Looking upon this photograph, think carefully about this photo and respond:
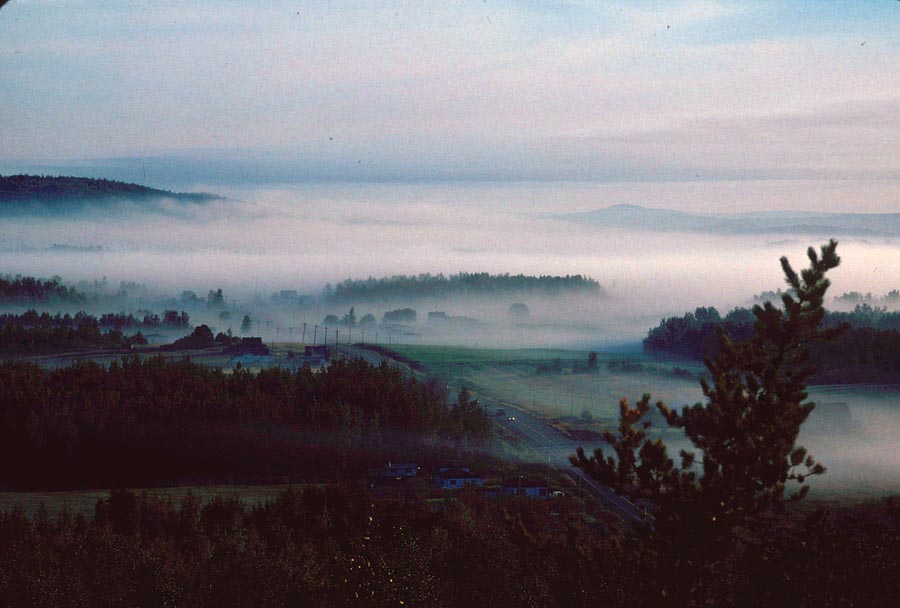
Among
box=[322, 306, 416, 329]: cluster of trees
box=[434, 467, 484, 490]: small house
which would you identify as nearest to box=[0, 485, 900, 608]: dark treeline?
box=[434, 467, 484, 490]: small house

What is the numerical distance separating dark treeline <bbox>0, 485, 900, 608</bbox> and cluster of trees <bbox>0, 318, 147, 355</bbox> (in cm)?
6960

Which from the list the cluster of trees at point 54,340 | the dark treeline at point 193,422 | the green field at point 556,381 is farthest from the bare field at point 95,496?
the cluster of trees at point 54,340

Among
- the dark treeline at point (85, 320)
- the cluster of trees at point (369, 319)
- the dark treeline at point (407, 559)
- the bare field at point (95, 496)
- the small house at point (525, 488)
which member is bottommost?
the bare field at point (95, 496)

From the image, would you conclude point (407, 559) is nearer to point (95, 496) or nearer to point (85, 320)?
point (95, 496)

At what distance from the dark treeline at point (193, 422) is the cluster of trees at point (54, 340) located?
3984 centimetres

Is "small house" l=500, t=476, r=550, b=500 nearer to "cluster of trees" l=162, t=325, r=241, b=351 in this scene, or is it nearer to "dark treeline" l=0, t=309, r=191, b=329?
"cluster of trees" l=162, t=325, r=241, b=351

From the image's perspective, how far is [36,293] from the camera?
157 metres

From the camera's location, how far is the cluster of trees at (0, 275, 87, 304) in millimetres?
152375

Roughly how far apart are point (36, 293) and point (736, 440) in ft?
540

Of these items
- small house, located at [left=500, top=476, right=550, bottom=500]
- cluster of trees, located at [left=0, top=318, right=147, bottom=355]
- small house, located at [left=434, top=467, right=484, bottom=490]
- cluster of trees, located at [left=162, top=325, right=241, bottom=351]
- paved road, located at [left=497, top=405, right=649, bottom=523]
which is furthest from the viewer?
cluster of trees, located at [left=162, top=325, right=241, bottom=351]

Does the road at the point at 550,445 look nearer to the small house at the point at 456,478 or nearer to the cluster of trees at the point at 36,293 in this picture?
the small house at the point at 456,478

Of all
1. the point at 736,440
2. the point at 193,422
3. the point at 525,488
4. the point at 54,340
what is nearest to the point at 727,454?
the point at 736,440

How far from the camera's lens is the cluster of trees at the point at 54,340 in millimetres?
95625

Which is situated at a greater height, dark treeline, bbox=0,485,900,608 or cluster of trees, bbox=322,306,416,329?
cluster of trees, bbox=322,306,416,329
